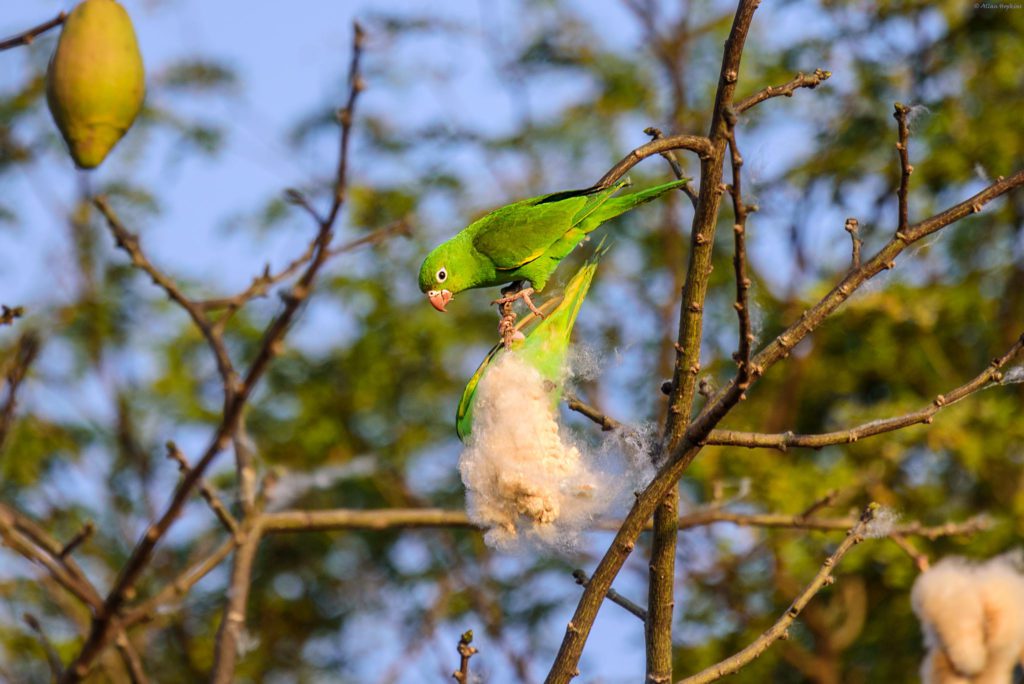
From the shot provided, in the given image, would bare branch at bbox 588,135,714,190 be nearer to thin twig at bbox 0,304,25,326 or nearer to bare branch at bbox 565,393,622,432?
bare branch at bbox 565,393,622,432

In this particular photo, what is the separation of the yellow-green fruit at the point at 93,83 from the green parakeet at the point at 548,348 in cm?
76

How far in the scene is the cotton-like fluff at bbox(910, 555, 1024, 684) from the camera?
278 centimetres

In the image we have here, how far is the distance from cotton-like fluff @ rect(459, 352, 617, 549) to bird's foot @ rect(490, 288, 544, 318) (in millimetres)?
122

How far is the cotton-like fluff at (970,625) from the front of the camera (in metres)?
2.78

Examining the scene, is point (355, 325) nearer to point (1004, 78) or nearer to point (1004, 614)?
point (1004, 78)

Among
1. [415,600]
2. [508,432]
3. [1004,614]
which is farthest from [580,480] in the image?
[415,600]

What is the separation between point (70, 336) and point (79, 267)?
455mm

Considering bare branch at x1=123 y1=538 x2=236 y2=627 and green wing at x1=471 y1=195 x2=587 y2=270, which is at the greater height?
green wing at x1=471 y1=195 x2=587 y2=270

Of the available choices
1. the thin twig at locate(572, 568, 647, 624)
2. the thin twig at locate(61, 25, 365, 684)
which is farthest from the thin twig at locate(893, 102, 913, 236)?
the thin twig at locate(61, 25, 365, 684)

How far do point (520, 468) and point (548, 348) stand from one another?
234mm

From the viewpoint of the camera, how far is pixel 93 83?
1906mm

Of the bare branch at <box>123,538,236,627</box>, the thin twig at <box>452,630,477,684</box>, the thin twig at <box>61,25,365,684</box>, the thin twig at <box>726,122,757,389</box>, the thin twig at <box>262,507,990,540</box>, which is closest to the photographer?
the thin twig at <box>726,122,757,389</box>

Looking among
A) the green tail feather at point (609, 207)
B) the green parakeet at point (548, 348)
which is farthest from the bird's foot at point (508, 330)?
the green tail feather at point (609, 207)

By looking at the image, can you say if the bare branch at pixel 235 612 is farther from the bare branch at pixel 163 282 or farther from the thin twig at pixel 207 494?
the bare branch at pixel 163 282
